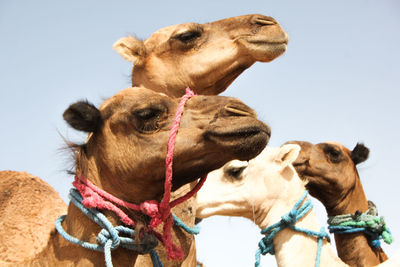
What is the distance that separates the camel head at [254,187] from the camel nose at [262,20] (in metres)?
1.60

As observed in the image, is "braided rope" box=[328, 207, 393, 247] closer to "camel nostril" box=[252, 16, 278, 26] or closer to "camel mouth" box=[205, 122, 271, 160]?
"camel nostril" box=[252, 16, 278, 26]

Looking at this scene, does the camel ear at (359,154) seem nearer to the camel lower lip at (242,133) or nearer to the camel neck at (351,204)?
the camel neck at (351,204)

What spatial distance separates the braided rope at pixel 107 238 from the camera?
9.31 feet

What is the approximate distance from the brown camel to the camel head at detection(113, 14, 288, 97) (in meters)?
2.46

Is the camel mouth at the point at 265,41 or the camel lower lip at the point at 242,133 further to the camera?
the camel mouth at the point at 265,41

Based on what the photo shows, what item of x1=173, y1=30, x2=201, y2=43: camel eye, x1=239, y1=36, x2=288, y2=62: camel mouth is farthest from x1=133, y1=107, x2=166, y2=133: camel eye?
x1=173, y1=30, x2=201, y2=43: camel eye

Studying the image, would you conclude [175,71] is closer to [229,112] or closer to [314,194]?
[229,112]

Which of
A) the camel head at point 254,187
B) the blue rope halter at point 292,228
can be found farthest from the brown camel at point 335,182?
the blue rope halter at point 292,228

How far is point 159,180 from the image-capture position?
117 inches

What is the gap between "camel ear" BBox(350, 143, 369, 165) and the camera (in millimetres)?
7211

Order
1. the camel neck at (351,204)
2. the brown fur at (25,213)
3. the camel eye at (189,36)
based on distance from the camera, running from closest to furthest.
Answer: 1. the brown fur at (25,213)
2. the camel eye at (189,36)
3. the camel neck at (351,204)

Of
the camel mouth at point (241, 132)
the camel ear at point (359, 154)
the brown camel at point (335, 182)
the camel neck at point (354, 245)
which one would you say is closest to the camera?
the camel mouth at point (241, 132)

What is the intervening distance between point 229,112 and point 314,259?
2907 mm

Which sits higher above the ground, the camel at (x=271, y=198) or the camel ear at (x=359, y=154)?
the camel at (x=271, y=198)
